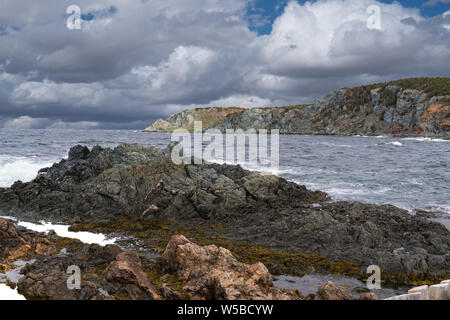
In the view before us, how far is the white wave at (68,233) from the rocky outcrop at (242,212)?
81 centimetres

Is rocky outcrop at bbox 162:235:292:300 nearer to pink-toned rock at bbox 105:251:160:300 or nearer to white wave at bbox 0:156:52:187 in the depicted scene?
pink-toned rock at bbox 105:251:160:300

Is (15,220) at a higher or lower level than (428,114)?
lower

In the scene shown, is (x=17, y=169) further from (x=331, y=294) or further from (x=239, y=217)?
(x=331, y=294)

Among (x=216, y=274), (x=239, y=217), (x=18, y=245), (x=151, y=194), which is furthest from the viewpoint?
(x=151, y=194)

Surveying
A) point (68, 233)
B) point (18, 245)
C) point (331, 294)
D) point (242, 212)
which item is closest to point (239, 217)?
point (242, 212)

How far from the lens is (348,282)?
10695 millimetres

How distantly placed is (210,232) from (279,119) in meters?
170

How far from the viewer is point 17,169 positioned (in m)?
29.7

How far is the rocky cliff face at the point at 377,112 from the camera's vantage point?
387 ft

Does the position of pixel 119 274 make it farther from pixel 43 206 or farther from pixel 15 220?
pixel 43 206

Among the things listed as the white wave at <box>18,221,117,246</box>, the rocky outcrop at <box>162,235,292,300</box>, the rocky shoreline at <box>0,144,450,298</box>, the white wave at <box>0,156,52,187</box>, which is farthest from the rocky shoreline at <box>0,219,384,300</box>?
the white wave at <box>0,156,52,187</box>

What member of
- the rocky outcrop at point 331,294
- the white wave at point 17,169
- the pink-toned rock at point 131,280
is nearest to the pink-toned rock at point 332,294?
the rocky outcrop at point 331,294

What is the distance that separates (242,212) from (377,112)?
137 meters
